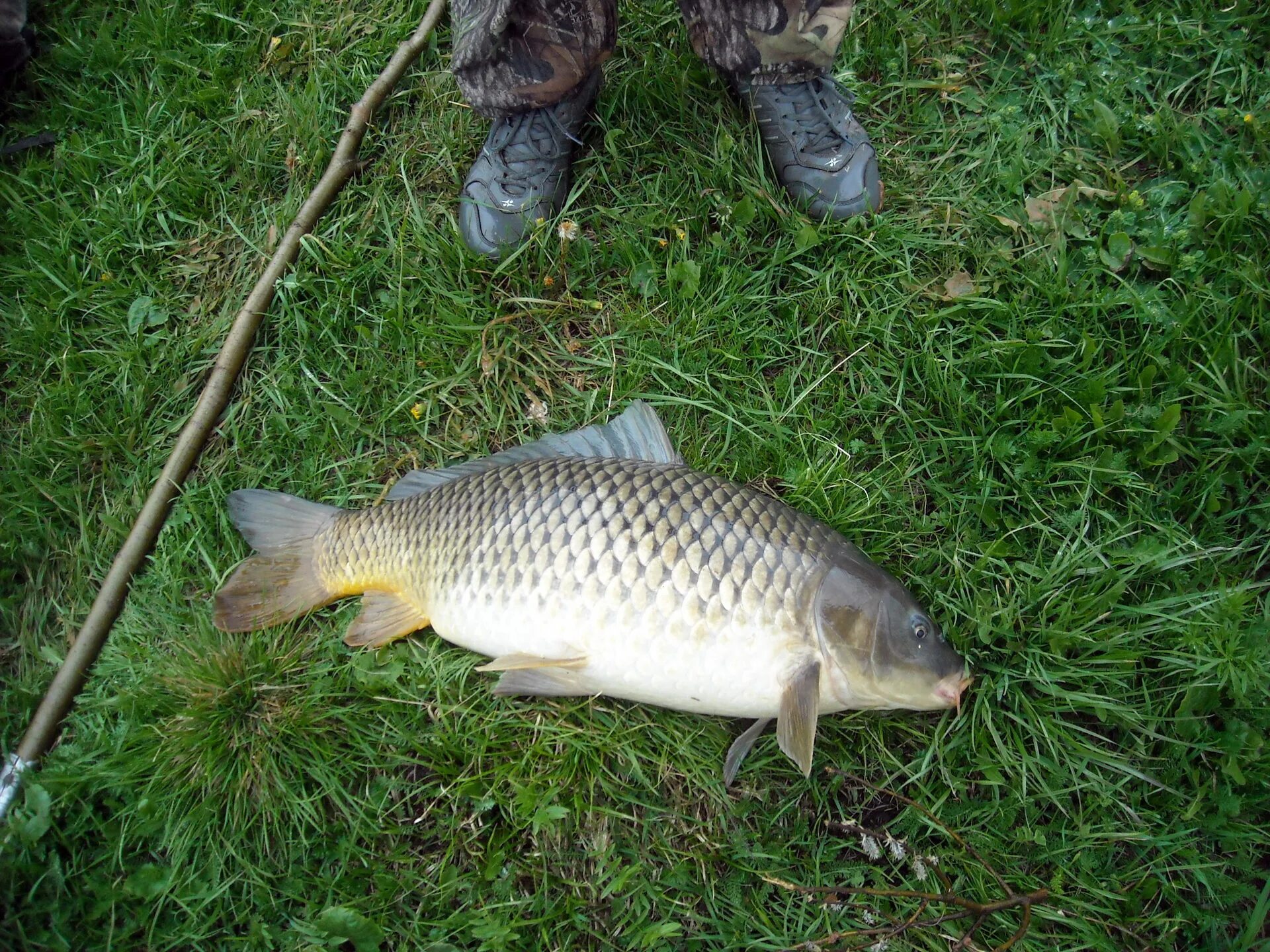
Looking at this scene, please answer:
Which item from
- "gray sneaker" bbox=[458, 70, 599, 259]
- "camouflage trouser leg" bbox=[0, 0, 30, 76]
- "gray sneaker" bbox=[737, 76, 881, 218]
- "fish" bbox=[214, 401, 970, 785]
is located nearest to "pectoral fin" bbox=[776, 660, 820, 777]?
"fish" bbox=[214, 401, 970, 785]

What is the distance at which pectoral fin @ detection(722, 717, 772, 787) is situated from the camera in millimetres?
1944

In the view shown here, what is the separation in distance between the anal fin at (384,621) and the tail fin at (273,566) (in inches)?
5.6

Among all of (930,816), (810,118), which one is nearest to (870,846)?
(930,816)

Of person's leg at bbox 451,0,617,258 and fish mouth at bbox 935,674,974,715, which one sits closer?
fish mouth at bbox 935,674,974,715

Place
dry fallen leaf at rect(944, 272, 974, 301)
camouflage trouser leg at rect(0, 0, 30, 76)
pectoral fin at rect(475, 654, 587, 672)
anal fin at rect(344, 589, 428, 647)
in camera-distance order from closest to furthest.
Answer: pectoral fin at rect(475, 654, 587, 672), anal fin at rect(344, 589, 428, 647), dry fallen leaf at rect(944, 272, 974, 301), camouflage trouser leg at rect(0, 0, 30, 76)

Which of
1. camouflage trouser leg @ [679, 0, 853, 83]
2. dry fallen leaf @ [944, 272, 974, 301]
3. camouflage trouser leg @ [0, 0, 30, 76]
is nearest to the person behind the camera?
camouflage trouser leg @ [679, 0, 853, 83]

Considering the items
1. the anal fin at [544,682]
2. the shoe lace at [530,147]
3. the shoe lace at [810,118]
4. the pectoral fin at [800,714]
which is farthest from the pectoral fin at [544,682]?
the shoe lace at [810,118]

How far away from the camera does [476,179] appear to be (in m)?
2.63

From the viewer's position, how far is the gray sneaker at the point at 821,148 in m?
2.51

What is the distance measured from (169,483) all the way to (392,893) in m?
1.41

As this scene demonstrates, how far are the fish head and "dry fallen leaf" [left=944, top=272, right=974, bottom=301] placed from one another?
107cm

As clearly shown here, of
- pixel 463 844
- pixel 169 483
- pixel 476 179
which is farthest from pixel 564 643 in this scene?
pixel 476 179

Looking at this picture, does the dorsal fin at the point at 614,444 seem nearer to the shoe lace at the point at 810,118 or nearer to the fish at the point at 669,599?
the fish at the point at 669,599

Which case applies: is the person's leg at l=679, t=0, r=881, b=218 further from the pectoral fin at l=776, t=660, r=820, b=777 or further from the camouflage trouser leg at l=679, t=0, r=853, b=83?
the pectoral fin at l=776, t=660, r=820, b=777
